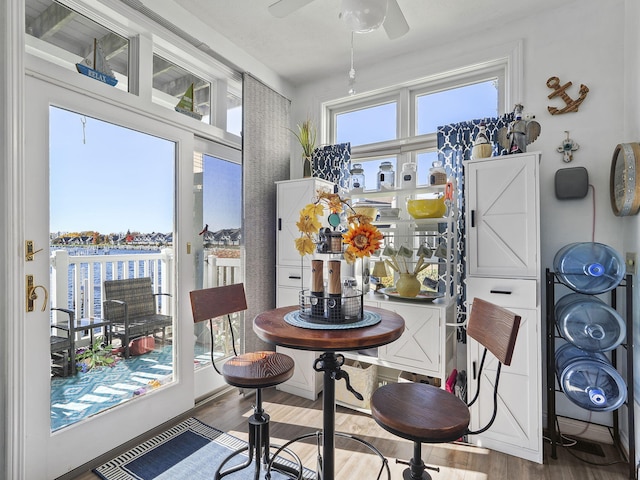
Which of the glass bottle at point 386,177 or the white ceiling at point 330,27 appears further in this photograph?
the glass bottle at point 386,177

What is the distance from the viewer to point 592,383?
194 cm

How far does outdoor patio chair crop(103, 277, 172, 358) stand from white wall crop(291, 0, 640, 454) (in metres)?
2.80

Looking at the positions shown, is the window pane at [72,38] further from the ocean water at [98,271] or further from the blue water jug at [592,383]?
the blue water jug at [592,383]

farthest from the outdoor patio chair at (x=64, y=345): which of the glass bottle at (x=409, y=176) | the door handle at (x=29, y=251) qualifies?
the glass bottle at (x=409, y=176)

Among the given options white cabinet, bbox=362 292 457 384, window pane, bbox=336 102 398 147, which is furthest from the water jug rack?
window pane, bbox=336 102 398 147

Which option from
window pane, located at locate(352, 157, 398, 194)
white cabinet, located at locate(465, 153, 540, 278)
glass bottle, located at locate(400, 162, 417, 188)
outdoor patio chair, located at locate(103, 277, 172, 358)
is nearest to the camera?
white cabinet, located at locate(465, 153, 540, 278)

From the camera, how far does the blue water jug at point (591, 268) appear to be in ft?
6.30

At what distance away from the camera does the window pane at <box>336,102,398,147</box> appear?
311 centimetres

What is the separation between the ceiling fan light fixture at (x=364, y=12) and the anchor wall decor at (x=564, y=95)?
1.63m

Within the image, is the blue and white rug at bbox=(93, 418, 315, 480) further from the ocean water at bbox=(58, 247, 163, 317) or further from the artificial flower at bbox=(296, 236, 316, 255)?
the artificial flower at bbox=(296, 236, 316, 255)

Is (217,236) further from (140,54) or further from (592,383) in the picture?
(592,383)

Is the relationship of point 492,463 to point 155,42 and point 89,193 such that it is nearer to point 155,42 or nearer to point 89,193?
point 89,193

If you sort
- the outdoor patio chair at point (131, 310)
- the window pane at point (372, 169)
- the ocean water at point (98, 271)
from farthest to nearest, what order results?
the window pane at point (372, 169) → the outdoor patio chair at point (131, 310) → the ocean water at point (98, 271)

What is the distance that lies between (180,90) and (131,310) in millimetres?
1679
